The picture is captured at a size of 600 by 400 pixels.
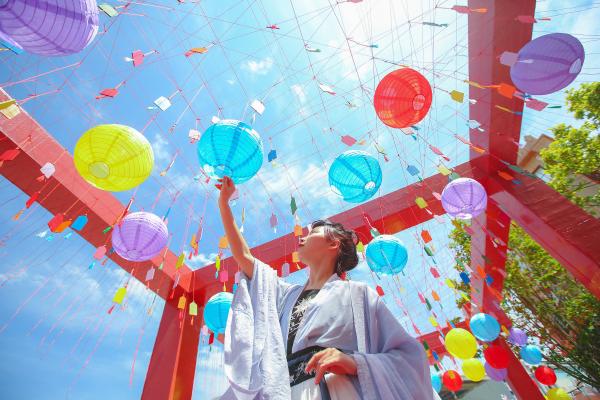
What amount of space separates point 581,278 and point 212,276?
16.4 ft

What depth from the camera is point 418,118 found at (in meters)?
2.83

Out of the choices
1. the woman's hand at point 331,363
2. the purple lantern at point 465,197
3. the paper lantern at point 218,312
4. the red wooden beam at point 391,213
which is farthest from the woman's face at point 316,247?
the red wooden beam at point 391,213

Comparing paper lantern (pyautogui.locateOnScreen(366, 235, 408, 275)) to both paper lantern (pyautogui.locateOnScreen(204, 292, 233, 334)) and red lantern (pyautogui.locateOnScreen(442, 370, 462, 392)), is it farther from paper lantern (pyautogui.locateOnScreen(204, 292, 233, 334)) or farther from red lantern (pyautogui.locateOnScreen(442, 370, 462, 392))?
red lantern (pyautogui.locateOnScreen(442, 370, 462, 392))

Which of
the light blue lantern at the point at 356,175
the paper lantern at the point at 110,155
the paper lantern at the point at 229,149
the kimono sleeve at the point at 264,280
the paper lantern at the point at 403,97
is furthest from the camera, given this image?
the light blue lantern at the point at 356,175

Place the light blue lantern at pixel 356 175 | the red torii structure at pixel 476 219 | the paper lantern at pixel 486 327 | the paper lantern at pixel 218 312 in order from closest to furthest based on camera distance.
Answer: the light blue lantern at pixel 356 175, the red torii structure at pixel 476 219, the paper lantern at pixel 218 312, the paper lantern at pixel 486 327

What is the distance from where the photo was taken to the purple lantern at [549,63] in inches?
99.4

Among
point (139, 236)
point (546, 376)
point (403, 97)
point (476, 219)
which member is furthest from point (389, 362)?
point (546, 376)

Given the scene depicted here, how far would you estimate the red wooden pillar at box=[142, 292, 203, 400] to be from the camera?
468cm

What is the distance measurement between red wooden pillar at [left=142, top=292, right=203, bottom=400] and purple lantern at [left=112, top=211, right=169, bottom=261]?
2507 millimetres

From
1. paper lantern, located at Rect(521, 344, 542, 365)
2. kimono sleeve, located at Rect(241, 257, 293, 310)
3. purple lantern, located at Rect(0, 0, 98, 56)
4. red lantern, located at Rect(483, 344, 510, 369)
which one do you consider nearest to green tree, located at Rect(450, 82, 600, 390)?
paper lantern, located at Rect(521, 344, 542, 365)

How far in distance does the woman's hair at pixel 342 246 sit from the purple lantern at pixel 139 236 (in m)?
1.93

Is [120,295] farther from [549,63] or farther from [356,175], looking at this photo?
[549,63]

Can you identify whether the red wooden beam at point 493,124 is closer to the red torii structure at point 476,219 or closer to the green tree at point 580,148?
the red torii structure at point 476,219

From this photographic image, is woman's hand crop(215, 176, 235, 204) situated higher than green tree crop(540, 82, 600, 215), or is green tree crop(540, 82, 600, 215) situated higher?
green tree crop(540, 82, 600, 215)
